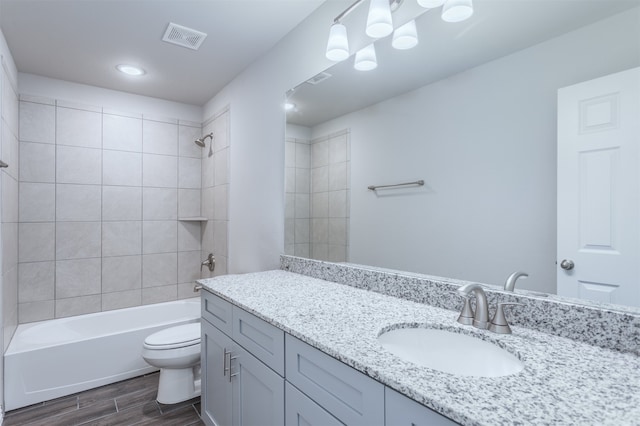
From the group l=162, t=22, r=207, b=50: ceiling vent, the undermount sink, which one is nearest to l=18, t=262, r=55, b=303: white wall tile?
l=162, t=22, r=207, b=50: ceiling vent

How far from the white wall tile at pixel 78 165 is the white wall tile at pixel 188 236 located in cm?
85

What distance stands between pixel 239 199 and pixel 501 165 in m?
2.02

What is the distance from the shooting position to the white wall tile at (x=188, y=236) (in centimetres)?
341

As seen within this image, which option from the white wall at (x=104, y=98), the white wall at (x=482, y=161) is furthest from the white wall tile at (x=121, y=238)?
the white wall at (x=482, y=161)

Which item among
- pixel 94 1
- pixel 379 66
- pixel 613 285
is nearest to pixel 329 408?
pixel 613 285

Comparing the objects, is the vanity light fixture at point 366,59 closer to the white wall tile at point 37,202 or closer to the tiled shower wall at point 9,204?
the tiled shower wall at point 9,204

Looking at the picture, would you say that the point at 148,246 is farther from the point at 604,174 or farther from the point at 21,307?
the point at 604,174

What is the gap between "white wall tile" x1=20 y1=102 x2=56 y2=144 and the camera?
2.64 metres

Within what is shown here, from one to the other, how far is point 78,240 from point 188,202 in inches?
39.3

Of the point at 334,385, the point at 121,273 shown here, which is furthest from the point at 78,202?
the point at 334,385

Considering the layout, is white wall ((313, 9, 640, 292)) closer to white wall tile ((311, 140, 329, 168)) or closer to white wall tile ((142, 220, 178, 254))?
white wall tile ((311, 140, 329, 168))

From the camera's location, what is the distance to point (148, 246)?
3221 mm

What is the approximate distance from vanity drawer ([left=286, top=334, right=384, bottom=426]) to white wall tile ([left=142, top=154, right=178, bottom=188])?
2736 millimetres

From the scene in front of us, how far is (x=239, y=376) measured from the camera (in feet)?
4.66
